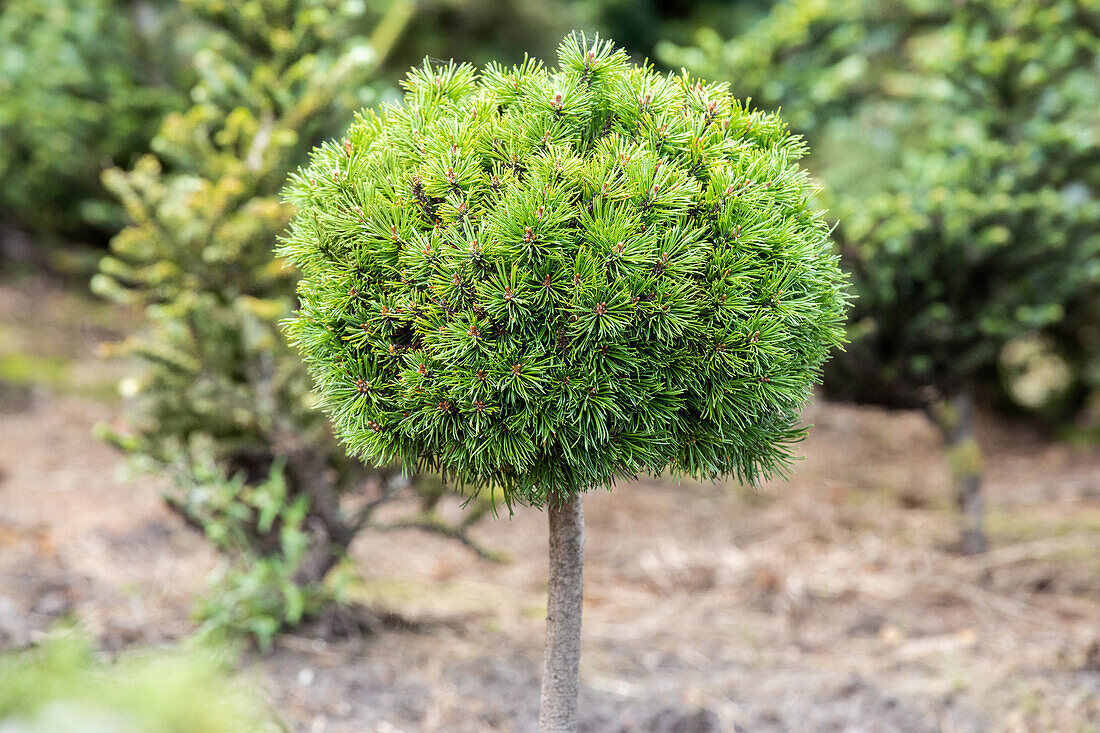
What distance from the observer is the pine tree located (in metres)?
4.06

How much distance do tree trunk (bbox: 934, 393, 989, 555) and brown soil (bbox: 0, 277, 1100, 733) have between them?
15cm

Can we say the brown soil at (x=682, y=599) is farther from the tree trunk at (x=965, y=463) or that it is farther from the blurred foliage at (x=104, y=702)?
the blurred foliage at (x=104, y=702)

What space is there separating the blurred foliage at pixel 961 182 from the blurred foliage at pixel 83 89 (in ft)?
13.7

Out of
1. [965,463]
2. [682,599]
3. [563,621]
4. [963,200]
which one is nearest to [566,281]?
[563,621]

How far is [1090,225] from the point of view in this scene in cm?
428

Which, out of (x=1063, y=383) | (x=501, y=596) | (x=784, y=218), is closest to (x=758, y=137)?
(x=784, y=218)

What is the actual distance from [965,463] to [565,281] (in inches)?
152

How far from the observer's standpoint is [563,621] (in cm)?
222

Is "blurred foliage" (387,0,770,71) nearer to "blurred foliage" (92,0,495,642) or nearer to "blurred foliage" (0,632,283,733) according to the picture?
"blurred foliage" (92,0,495,642)

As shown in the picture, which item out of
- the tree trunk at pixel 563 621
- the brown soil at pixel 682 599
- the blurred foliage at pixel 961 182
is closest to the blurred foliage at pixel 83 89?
the brown soil at pixel 682 599

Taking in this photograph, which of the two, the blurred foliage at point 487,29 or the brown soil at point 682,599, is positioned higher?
the blurred foliage at point 487,29

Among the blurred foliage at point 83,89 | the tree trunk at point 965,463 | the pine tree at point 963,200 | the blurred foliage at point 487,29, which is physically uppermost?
the blurred foliage at point 487,29

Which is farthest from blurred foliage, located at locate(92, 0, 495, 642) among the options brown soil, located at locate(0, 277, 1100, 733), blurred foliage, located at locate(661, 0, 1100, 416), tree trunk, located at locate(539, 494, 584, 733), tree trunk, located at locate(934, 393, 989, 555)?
tree trunk, located at locate(934, 393, 989, 555)

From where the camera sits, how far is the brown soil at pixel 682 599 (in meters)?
3.11
